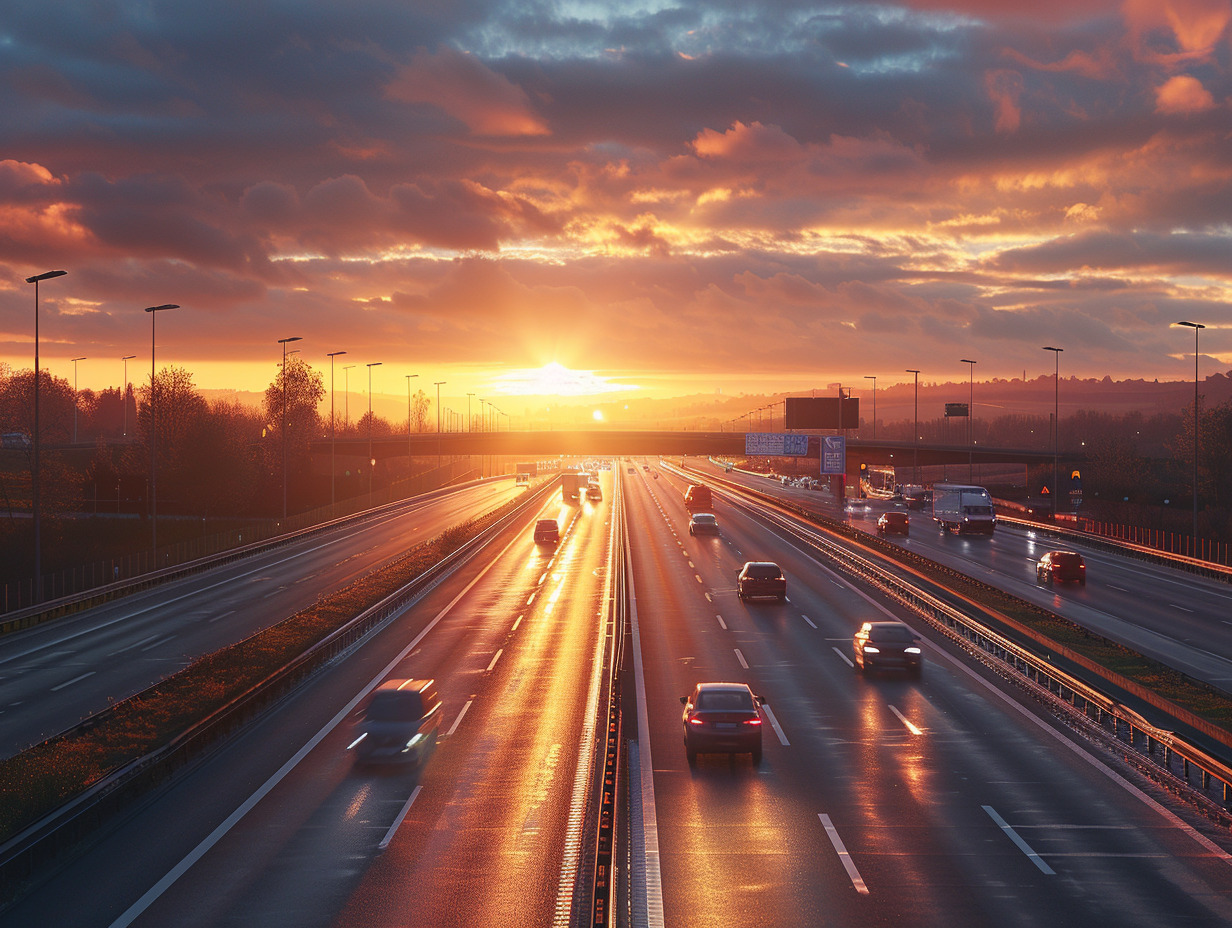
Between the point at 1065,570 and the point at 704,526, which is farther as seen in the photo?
the point at 704,526

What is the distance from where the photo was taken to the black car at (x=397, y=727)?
24.7 metres

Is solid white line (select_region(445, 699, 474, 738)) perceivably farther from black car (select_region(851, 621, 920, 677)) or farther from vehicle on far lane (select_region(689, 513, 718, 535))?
vehicle on far lane (select_region(689, 513, 718, 535))

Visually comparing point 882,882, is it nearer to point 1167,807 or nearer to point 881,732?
point 1167,807

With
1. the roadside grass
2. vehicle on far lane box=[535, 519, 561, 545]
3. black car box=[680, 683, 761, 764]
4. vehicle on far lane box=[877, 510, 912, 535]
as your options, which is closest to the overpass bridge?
vehicle on far lane box=[877, 510, 912, 535]

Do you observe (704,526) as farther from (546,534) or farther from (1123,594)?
(1123,594)

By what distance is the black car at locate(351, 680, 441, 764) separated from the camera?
2469 cm

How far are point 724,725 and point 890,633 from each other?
12.6 m

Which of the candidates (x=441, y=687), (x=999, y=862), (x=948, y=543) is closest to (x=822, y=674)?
(x=441, y=687)

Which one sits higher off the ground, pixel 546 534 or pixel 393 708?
pixel 393 708

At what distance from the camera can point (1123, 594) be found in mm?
55219

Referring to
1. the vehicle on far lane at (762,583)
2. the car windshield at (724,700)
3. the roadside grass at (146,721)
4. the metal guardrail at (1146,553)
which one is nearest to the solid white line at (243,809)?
the roadside grass at (146,721)

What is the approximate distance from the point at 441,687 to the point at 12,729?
469 inches

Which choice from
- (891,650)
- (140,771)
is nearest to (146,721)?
(140,771)

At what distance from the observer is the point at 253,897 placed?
661 inches
